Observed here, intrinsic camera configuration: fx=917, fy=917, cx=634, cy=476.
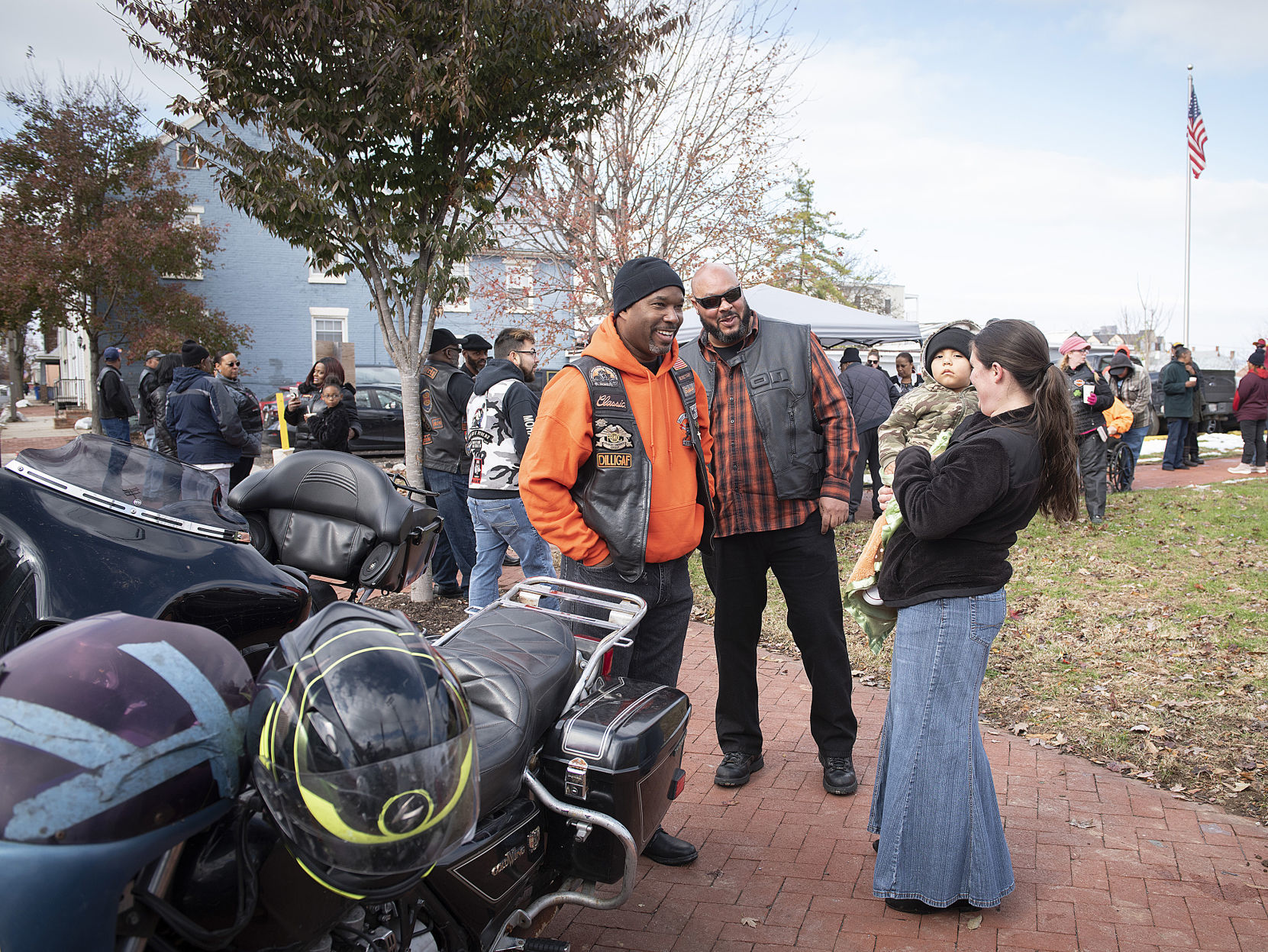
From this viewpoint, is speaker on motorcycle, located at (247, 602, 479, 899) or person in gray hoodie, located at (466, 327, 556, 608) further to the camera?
person in gray hoodie, located at (466, 327, 556, 608)

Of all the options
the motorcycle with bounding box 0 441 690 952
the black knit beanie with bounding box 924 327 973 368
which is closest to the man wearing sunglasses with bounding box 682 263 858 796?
the black knit beanie with bounding box 924 327 973 368

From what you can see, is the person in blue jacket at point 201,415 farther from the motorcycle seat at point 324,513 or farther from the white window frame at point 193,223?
the white window frame at point 193,223

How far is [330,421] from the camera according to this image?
A: 8242 millimetres

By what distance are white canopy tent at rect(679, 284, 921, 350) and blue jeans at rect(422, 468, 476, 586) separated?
3.90 meters

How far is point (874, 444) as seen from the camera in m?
11.3

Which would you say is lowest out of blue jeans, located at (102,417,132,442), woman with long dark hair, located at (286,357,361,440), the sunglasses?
blue jeans, located at (102,417,132,442)

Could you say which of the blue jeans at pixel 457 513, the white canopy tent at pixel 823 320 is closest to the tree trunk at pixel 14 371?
the white canopy tent at pixel 823 320

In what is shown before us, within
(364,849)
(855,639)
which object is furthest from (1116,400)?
(364,849)

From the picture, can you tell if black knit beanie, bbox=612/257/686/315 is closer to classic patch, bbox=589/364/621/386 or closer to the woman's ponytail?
classic patch, bbox=589/364/621/386

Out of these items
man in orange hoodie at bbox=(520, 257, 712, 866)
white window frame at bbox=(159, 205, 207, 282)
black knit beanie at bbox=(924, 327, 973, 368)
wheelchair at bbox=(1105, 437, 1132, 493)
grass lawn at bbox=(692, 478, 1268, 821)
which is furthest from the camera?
white window frame at bbox=(159, 205, 207, 282)

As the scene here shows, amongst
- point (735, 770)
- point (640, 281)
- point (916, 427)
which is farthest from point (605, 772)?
point (916, 427)

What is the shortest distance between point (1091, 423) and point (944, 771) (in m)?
8.87

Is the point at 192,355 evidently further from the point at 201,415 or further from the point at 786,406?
the point at 786,406

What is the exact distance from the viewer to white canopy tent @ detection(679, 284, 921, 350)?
34.4ft
